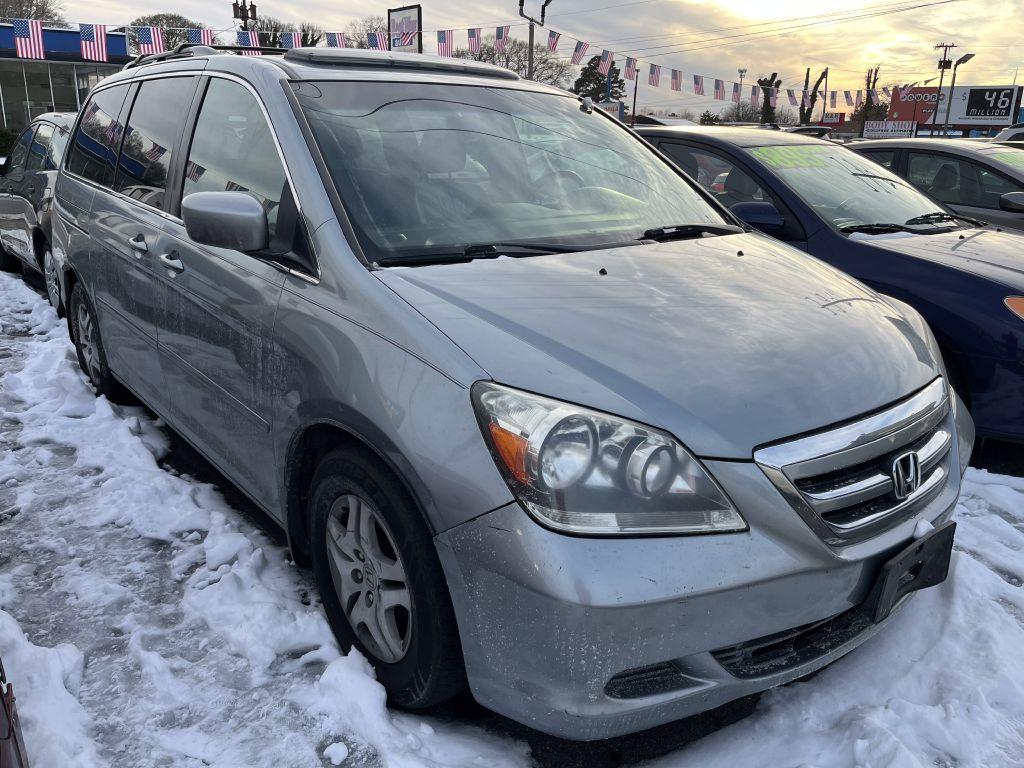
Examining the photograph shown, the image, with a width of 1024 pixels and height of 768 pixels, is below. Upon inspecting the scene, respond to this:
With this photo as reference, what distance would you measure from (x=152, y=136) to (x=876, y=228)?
379 cm

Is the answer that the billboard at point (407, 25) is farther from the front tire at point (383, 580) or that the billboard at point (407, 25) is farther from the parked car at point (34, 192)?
the front tire at point (383, 580)

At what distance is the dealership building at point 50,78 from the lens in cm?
3559

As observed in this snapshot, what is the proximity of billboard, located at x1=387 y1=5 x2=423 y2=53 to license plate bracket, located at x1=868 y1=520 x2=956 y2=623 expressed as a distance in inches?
719

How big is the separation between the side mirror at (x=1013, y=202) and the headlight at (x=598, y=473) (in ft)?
17.3

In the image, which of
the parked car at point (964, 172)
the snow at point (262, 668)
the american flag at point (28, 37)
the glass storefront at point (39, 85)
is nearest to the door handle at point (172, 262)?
the snow at point (262, 668)

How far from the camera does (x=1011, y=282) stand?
3.85 meters

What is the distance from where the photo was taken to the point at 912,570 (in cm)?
202

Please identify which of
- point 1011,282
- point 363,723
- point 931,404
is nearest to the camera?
point 363,723

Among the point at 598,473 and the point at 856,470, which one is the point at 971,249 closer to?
the point at 856,470

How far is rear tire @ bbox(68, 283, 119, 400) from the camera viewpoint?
433 centimetres

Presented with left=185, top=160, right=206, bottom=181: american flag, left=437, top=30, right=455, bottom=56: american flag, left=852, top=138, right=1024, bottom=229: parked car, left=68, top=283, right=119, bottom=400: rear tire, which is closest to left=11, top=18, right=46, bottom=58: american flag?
left=437, top=30, right=455, bottom=56: american flag

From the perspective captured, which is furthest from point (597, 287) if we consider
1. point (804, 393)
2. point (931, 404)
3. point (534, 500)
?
point (931, 404)

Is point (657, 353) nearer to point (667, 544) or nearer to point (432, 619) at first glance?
point (667, 544)

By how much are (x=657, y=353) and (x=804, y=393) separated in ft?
1.18
